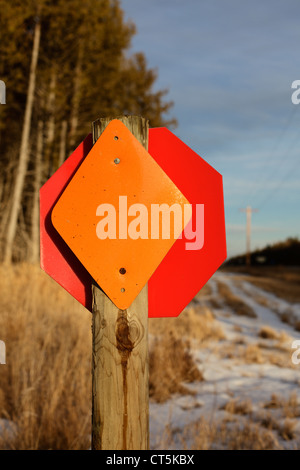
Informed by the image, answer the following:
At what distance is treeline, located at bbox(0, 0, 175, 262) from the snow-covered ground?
24.6 feet

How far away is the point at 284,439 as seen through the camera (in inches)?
132

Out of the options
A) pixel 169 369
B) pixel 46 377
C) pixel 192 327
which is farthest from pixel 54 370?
pixel 192 327

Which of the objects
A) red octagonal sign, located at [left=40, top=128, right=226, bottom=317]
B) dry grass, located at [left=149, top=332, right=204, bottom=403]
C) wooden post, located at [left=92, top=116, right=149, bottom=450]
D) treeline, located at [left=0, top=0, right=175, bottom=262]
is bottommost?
dry grass, located at [left=149, top=332, right=204, bottom=403]

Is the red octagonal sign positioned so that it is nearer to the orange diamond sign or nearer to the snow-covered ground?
the orange diamond sign

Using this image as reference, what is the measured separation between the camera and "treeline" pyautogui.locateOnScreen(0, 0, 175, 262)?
12.9 meters

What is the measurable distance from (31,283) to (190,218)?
638cm

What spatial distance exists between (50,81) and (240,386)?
13.9 meters

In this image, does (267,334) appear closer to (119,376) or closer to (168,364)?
(168,364)

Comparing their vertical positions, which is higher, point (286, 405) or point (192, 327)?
point (192, 327)

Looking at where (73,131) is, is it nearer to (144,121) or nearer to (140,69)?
(140,69)

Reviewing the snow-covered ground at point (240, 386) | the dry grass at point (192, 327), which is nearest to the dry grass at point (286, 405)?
the snow-covered ground at point (240, 386)

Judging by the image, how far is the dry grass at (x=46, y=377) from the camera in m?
2.91

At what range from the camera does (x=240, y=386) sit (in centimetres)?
475

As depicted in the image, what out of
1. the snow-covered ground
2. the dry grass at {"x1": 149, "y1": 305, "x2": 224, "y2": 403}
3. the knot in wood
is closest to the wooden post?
the knot in wood
